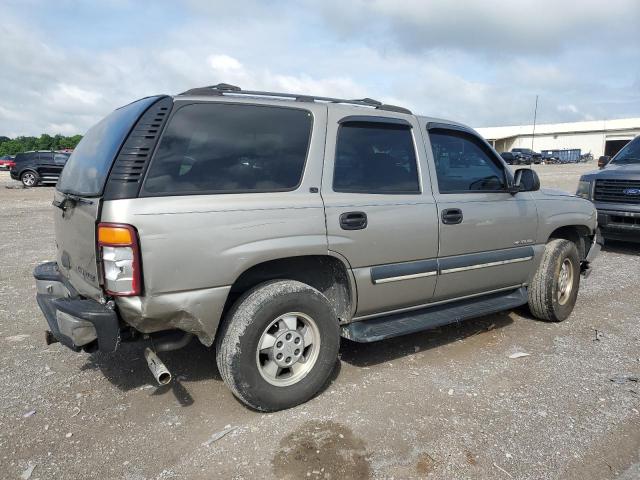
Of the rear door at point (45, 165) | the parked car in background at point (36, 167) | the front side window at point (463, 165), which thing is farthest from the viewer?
the rear door at point (45, 165)

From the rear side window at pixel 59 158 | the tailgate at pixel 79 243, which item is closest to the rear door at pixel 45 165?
the rear side window at pixel 59 158

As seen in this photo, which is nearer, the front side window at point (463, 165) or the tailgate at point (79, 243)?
the tailgate at point (79, 243)

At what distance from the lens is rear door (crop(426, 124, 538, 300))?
382cm

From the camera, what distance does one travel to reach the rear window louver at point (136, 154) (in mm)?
2631

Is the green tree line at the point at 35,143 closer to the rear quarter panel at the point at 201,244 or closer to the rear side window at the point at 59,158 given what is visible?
the rear side window at the point at 59,158

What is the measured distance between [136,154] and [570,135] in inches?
3291

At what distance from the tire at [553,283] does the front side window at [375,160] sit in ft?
5.97

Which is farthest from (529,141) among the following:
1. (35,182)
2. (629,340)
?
(629,340)

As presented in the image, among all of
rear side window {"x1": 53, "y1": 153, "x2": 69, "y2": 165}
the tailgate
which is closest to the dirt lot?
the tailgate

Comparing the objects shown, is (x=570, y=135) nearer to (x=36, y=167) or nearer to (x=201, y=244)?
(x=36, y=167)

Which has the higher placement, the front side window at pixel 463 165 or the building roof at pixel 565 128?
the building roof at pixel 565 128

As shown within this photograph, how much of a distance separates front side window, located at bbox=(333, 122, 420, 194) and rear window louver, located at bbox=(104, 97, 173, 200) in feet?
3.83

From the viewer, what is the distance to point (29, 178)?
2083 centimetres

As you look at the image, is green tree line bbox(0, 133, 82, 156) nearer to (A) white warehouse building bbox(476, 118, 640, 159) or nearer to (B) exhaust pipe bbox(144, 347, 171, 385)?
(A) white warehouse building bbox(476, 118, 640, 159)
